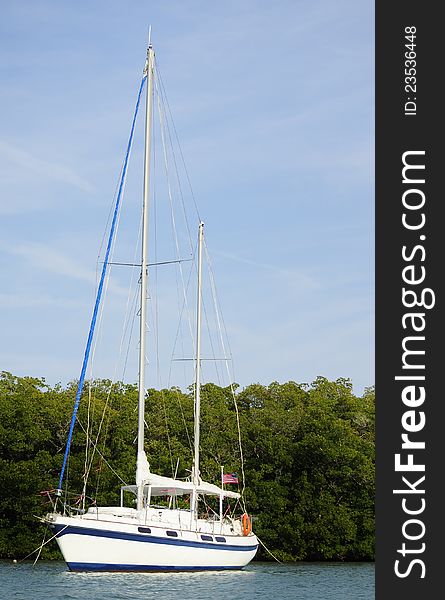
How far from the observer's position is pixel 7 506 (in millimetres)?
61781

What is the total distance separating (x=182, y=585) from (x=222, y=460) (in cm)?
2711

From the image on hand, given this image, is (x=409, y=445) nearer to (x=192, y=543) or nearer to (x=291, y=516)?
(x=192, y=543)

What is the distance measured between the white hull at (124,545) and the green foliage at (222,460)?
1728 centimetres

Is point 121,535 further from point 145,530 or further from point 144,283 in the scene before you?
point 144,283

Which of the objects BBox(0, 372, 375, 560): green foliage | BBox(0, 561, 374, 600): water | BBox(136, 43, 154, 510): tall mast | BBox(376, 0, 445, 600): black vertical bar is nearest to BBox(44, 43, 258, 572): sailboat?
BBox(136, 43, 154, 510): tall mast

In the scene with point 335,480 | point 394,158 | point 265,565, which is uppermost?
point 394,158

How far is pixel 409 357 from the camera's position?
1905cm

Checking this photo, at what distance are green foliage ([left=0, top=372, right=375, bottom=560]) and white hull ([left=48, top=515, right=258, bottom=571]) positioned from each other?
17281 mm

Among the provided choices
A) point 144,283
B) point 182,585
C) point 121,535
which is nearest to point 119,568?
point 121,535

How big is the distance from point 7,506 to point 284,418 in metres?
18.7

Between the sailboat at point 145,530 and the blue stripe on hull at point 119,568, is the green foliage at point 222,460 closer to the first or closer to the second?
the sailboat at point 145,530

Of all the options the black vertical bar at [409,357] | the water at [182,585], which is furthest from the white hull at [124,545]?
the black vertical bar at [409,357]

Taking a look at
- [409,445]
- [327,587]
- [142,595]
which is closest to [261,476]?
[327,587]

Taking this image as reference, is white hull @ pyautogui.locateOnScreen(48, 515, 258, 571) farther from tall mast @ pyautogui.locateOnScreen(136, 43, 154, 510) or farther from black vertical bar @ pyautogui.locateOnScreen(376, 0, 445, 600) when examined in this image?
black vertical bar @ pyautogui.locateOnScreen(376, 0, 445, 600)
